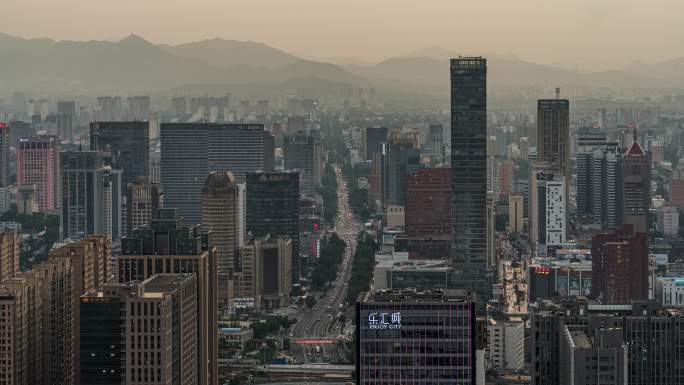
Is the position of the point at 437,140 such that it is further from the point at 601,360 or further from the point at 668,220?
the point at 601,360

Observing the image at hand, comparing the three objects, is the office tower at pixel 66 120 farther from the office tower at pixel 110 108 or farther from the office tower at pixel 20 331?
the office tower at pixel 20 331

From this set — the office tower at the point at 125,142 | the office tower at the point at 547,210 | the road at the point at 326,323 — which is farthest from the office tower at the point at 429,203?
the office tower at the point at 125,142

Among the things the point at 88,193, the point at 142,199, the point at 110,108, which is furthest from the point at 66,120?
the point at 142,199

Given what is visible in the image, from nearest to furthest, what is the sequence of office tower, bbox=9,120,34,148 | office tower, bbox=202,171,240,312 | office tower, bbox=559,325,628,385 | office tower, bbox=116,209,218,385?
1. office tower, bbox=559,325,628,385
2. office tower, bbox=116,209,218,385
3. office tower, bbox=202,171,240,312
4. office tower, bbox=9,120,34,148

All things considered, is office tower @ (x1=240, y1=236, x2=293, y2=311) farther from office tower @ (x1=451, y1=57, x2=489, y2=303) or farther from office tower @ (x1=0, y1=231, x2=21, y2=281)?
office tower @ (x1=0, y1=231, x2=21, y2=281)

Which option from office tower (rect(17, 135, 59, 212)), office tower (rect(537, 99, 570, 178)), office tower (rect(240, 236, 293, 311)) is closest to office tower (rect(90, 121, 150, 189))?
office tower (rect(17, 135, 59, 212))
